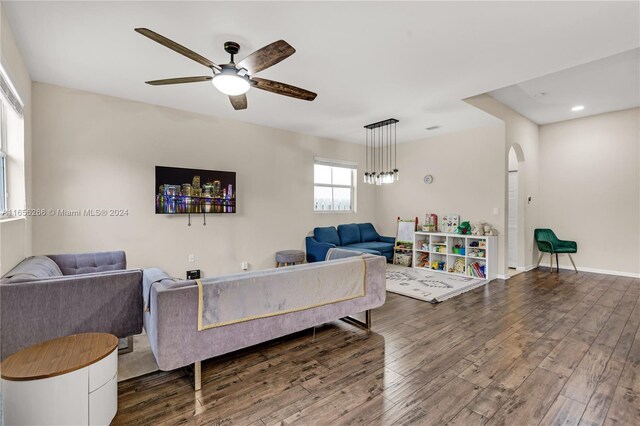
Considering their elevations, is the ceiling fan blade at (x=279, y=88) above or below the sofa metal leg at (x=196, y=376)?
above

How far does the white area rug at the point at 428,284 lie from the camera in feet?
14.0

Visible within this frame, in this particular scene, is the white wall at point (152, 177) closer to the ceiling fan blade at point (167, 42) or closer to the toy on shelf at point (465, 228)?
the ceiling fan blade at point (167, 42)

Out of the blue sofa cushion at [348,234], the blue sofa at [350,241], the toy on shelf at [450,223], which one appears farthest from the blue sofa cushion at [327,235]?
the toy on shelf at [450,223]

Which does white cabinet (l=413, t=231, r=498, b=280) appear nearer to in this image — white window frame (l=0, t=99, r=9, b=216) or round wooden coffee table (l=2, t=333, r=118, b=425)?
round wooden coffee table (l=2, t=333, r=118, b=425)

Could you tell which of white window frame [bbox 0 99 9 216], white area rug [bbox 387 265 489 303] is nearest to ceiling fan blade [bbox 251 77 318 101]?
white window frame [bbox 0 99 9 216]

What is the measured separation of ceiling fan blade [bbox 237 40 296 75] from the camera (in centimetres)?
210

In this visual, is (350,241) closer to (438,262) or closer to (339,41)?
(438,262)

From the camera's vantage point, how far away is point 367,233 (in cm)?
683

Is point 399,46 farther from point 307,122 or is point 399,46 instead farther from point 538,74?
point 307,122

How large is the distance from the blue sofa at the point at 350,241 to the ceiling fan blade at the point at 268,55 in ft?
11.6

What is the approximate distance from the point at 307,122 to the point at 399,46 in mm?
2636

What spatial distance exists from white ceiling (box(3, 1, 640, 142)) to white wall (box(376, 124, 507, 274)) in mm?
1978

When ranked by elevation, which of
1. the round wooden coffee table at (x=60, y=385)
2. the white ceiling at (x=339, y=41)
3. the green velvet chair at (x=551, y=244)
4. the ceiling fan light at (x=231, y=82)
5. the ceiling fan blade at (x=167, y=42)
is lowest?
the round wooden coffee table at (x=60, y=385)

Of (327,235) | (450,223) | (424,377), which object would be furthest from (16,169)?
(450,223)
